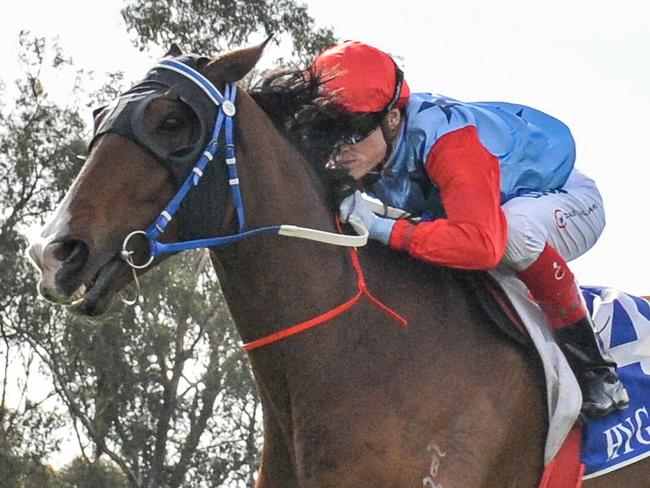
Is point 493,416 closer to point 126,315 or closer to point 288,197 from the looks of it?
point 288,197

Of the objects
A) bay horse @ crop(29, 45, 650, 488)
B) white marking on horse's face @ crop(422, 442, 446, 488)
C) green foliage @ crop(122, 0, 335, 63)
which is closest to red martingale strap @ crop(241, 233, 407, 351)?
bay horse @ crop(29, 45, 650, 488)

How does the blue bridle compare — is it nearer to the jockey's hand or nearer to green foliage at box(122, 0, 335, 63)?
the jockey's hand

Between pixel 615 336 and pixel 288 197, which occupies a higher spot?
pixel 288 197

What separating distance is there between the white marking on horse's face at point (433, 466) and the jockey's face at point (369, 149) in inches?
41.9

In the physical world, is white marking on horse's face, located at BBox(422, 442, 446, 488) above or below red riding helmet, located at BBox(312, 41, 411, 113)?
below

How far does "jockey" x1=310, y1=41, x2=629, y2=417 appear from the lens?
4.38 meters

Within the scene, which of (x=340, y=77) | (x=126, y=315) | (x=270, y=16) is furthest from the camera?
(x=126, y=315)

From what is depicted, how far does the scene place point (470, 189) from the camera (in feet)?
14.4

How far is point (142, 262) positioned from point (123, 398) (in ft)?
83.0

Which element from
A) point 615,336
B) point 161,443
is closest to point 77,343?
point 161,443

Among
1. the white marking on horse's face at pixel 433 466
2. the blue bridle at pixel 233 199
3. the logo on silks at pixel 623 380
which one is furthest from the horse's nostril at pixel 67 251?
the logo on silks at pixel 623 380

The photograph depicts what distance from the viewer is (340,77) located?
4.66 m

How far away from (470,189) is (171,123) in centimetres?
103

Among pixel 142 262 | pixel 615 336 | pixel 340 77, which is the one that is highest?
pixel 340 77
